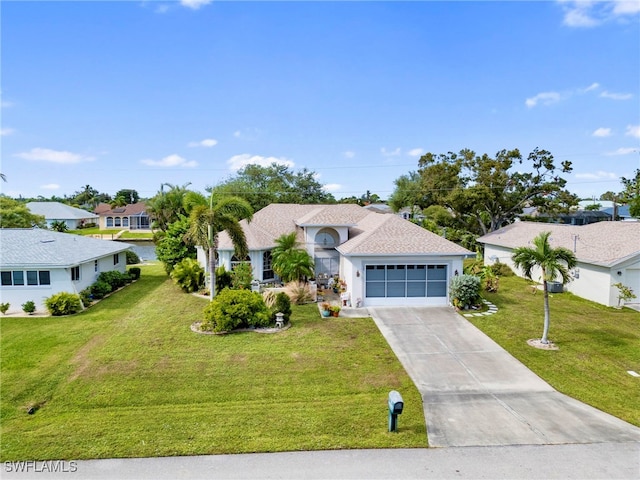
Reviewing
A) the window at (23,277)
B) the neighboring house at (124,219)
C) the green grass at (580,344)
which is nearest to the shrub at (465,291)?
the green grass at (580,344)

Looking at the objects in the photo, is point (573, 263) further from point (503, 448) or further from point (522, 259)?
point (503, 448)

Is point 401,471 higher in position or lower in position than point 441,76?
lower

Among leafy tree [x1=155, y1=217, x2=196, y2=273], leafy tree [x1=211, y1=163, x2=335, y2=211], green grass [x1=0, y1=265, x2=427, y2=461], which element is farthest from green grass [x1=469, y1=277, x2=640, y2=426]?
leafy tree [x1=211, y1=163, x2=335, y2=211]

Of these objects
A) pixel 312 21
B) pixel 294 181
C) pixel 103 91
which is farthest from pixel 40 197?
pixel 312 21

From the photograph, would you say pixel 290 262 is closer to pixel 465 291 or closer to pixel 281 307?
pixel 281 307

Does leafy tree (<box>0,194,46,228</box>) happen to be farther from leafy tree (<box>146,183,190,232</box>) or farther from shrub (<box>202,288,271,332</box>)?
shrub (<box>202,288,271,332</box>)

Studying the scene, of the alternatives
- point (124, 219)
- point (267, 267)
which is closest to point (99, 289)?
point (267, 267)
